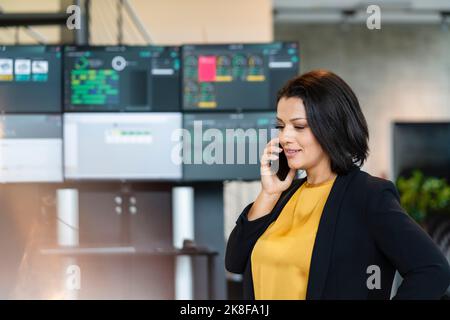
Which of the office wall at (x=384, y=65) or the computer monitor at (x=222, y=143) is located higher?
the office wall at (x=384, y=65)

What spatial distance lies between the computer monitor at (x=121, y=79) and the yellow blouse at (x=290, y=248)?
1.70m

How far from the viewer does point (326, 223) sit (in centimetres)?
109

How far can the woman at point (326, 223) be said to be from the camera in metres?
1.04

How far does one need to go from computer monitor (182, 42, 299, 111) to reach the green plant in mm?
3494

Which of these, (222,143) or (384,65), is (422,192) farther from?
(222,143)

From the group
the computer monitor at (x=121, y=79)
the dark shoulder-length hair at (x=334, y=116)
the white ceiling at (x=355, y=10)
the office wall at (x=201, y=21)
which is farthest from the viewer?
the white ceiling at (x=355, y=10)

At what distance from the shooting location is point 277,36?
26.3ft

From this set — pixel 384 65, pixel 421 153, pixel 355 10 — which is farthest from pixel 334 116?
pixel 384 65

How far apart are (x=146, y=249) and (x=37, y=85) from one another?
2.65ft

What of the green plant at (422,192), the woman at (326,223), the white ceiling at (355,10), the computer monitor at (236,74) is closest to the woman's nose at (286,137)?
the woman at (326,223)

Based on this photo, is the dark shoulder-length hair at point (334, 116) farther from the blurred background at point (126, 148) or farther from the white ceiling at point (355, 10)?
the white ceiling at point (355, 10)

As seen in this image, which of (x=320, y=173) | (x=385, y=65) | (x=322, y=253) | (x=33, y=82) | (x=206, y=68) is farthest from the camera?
(x=385, y=65)

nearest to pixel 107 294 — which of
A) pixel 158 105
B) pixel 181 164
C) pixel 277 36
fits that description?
pixel 181 164

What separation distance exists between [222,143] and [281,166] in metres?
1.57
